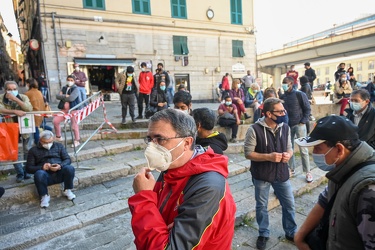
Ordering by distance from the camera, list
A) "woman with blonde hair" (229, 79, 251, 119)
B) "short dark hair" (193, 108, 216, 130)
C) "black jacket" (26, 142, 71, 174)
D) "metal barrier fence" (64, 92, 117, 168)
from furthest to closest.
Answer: "woman with blonde hair" (229, 79, 251, 119) < "metal barrier fence" (64, 92, 117, 168) < "black jacket" (26, 142, 71, 174) < "short dark hair" (193, 108, 216, 130)

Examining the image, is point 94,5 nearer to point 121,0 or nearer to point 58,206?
point 121,0

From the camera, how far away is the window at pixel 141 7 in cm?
1607

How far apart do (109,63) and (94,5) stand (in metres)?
3.46

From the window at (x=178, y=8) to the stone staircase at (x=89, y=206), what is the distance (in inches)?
561

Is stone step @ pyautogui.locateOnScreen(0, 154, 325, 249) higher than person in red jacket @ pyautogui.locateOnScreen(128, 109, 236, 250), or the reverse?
person in red jacket @ pyautogui.locateOnScreen(128, 109, 236, 250)

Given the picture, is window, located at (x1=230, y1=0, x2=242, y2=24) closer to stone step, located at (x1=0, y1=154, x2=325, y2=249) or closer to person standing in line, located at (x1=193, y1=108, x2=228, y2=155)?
stone step, located at (x1=0, y1=154, x2=325, y2=249)

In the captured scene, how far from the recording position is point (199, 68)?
1855cm

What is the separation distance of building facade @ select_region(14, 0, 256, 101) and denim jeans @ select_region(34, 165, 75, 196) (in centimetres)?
1177

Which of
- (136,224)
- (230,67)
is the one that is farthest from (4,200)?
(230,67)

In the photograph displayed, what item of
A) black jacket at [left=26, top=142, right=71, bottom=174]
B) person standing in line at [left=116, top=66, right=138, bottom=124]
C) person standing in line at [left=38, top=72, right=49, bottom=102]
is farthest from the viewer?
person standing in line at [left=38, top=72, right=49, bottom=102]

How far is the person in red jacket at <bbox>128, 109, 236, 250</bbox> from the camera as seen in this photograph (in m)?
1.21

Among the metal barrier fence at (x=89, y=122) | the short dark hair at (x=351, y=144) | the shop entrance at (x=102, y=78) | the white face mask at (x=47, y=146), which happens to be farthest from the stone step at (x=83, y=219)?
the shop entrance at (x=102, y=78)

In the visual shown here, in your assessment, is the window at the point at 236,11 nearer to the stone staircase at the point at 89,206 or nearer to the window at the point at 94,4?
the window at the point at 94,4

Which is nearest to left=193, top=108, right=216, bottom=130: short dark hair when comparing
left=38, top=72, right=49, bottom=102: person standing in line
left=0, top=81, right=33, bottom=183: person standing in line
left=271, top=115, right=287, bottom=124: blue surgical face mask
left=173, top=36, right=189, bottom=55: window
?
left=271, top=115, right=287, bottom=124: blue surgical face mask
